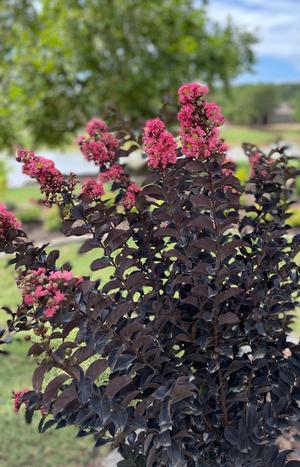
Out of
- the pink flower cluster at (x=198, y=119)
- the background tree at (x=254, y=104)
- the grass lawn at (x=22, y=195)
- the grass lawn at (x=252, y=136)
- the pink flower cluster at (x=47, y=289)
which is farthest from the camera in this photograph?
the background tree at (x=254, y=104)

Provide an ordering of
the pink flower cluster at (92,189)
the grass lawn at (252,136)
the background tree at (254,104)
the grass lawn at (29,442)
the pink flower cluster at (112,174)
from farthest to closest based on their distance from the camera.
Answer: the background tree at (254,104), the grass lawn at (252,136), the grass lawn at (29,442), the pink flower cluster at (112,174), the pink flower cluster at (92,189)

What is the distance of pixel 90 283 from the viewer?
72.9 inches

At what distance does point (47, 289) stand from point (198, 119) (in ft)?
2.62

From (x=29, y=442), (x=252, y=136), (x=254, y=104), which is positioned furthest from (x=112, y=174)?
(x=254, y=104)

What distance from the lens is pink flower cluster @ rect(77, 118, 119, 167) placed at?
2438mm

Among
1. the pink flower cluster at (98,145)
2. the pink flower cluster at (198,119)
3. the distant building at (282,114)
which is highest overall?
the distant building at (282,114)

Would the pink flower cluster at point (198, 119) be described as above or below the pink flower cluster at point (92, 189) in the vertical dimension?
above

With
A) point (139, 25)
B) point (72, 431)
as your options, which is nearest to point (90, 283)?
point (72, 431)

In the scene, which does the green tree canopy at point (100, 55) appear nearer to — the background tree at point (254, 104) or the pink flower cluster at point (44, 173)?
the pink flower cluster at point (44, 173)

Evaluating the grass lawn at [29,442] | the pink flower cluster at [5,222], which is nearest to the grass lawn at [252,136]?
the grass lawn at [29,442]

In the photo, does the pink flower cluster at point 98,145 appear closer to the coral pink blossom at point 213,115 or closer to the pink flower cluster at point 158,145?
the pink flower cluster at point 158,145

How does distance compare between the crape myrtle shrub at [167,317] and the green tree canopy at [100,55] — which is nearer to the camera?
the crape myrtle shrub at [167,317]

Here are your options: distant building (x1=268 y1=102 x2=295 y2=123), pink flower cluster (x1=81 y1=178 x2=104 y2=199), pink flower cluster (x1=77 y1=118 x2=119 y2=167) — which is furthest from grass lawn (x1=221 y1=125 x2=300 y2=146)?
pink flower cluster (x1=81 y1=178 x2=104 y2=199)

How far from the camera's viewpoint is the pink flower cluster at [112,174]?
2.43 meters
